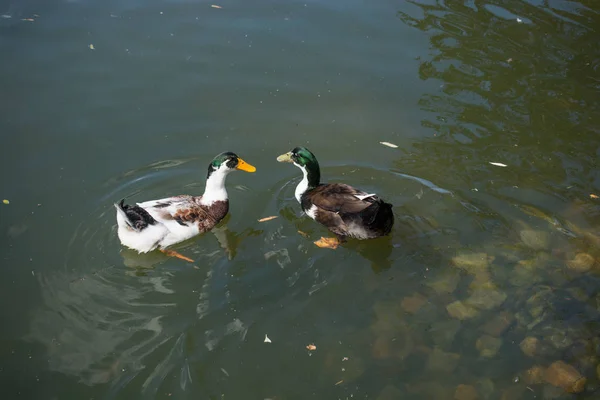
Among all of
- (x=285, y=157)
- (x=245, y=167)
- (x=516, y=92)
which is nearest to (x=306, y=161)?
(x=285, y=157)

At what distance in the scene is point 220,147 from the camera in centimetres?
780

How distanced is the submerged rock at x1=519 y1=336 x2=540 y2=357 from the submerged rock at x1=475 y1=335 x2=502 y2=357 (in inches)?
8.2

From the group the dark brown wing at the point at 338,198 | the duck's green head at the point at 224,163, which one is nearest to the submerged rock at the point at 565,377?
the dark brown wing at the point at 338,198

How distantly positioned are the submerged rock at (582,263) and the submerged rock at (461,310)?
1.33 meters

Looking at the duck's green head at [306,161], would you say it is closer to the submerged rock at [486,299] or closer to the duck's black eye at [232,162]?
the duck's black eye at [232,162]

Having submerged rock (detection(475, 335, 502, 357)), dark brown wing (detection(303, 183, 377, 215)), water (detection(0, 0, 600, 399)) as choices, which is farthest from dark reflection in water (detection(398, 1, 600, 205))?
submerged rock (detection(475, 335, 502, 357))

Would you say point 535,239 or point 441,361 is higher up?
point 535,239

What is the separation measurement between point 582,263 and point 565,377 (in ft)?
5.08

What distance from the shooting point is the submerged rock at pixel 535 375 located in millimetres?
5273

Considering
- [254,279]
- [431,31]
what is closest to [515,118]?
[431,31]

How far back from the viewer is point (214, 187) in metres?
6.88

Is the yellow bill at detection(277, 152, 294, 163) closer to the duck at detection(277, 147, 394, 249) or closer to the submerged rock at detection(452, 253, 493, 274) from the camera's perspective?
the duck at detection(277, 147, 394, 249)

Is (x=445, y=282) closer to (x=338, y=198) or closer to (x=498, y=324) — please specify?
(x=498, y=324)

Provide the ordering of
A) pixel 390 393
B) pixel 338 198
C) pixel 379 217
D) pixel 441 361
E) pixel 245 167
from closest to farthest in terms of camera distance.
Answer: pixel 390 393 < pixel 441 361 < pixel 379 217 < pixel 338 198 < pixel 245 167
